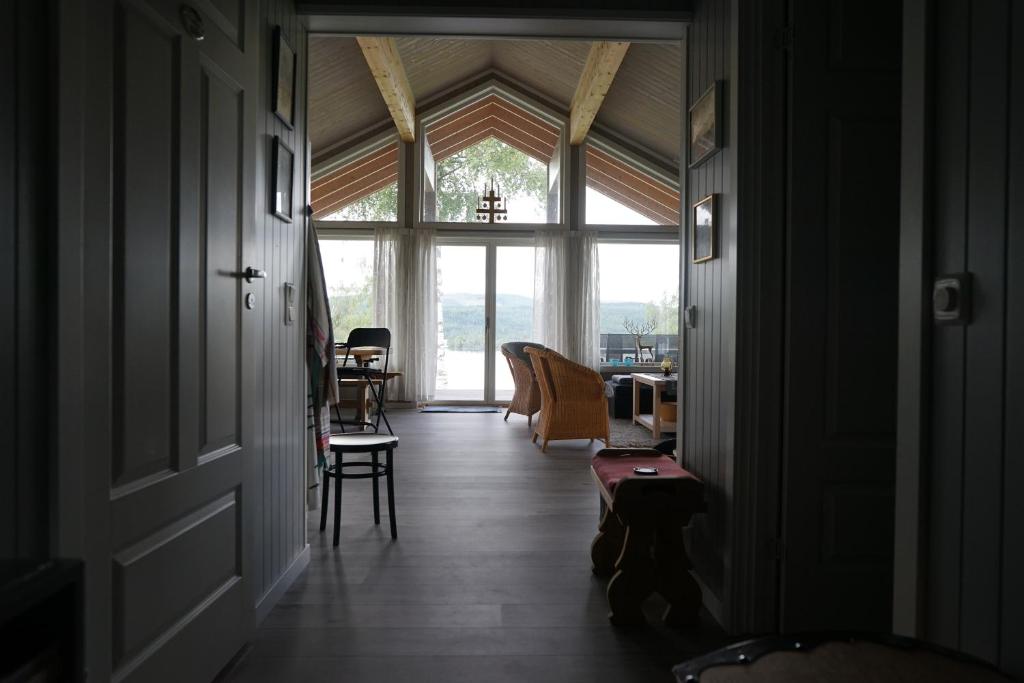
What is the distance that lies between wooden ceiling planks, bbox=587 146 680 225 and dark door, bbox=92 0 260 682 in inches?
274

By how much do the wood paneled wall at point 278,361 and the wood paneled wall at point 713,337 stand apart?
65.4 inches

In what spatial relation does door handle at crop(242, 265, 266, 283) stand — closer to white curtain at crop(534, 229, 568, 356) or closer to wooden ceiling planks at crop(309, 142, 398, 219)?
white curtain at crop(534, 229, 568, 356)

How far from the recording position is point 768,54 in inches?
82.8

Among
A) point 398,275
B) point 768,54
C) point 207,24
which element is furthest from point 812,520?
point 398,275

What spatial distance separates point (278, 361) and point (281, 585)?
0.89 m

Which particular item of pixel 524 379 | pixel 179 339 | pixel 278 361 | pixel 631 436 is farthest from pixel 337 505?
pixel 524 379

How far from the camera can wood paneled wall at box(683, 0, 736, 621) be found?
2.23 metres

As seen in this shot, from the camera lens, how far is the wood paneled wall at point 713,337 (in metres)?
2.23

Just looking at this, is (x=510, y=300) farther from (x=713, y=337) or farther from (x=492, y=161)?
(x=713, y=337)

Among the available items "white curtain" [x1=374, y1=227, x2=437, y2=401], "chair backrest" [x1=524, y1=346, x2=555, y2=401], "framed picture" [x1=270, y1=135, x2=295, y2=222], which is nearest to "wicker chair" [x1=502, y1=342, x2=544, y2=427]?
"chair backrest" [x1=524, y1=346, x2=555, y2=401]

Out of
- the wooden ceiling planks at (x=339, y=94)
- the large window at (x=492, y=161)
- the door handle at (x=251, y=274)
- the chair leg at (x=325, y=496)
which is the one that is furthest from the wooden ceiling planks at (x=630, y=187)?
the door handle at (x=251, y=274)

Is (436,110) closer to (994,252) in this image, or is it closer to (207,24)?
(207,24)

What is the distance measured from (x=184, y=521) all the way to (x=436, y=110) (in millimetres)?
7841

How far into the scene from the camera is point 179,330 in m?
1.57
